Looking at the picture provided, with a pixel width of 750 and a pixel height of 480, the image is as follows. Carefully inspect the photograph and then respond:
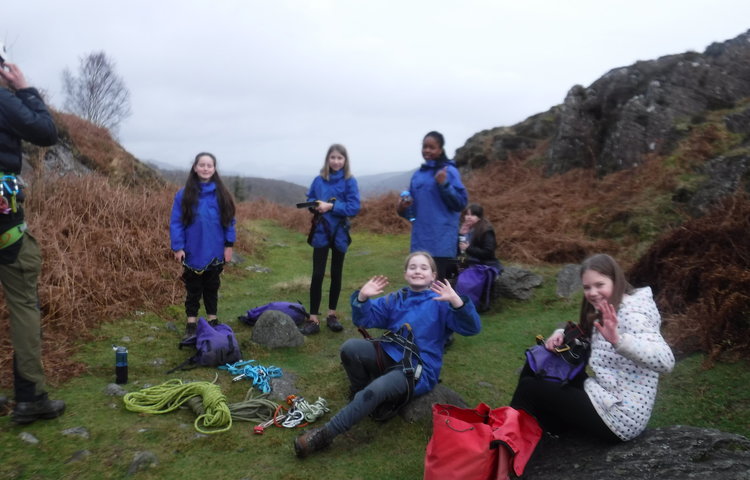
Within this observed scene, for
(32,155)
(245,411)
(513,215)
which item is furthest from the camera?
(513,215)

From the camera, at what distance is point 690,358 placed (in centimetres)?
442

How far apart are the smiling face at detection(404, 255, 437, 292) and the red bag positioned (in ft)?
3.94

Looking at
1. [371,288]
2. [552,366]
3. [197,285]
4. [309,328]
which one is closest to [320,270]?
[309,328]

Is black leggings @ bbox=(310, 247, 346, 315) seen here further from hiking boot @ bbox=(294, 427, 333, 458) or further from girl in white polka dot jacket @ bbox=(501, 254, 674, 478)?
girl in white polka dot jacket @ bbox=(501, 254, 674, 478)

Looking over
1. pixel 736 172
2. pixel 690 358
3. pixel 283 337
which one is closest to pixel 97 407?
pixel 283 337

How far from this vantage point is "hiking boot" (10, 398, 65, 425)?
3.55 m

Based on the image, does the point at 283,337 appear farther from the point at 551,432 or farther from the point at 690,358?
the point at 690,358

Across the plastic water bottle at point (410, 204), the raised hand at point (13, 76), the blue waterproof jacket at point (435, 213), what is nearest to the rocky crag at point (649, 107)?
the blue waterproof jacket at point (435, 213)

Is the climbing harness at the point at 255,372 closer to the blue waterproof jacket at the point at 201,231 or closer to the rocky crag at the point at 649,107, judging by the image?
the blue waterproof jacket at the point at 201,231

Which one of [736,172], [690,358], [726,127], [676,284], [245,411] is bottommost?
[245,411]

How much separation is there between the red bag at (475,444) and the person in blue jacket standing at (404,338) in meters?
0.72

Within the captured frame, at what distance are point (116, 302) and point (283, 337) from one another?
2258 millimetres

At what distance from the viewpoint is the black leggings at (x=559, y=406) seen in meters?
2.91

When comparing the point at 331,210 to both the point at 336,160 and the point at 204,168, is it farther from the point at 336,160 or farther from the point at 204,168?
the point at 204,168
